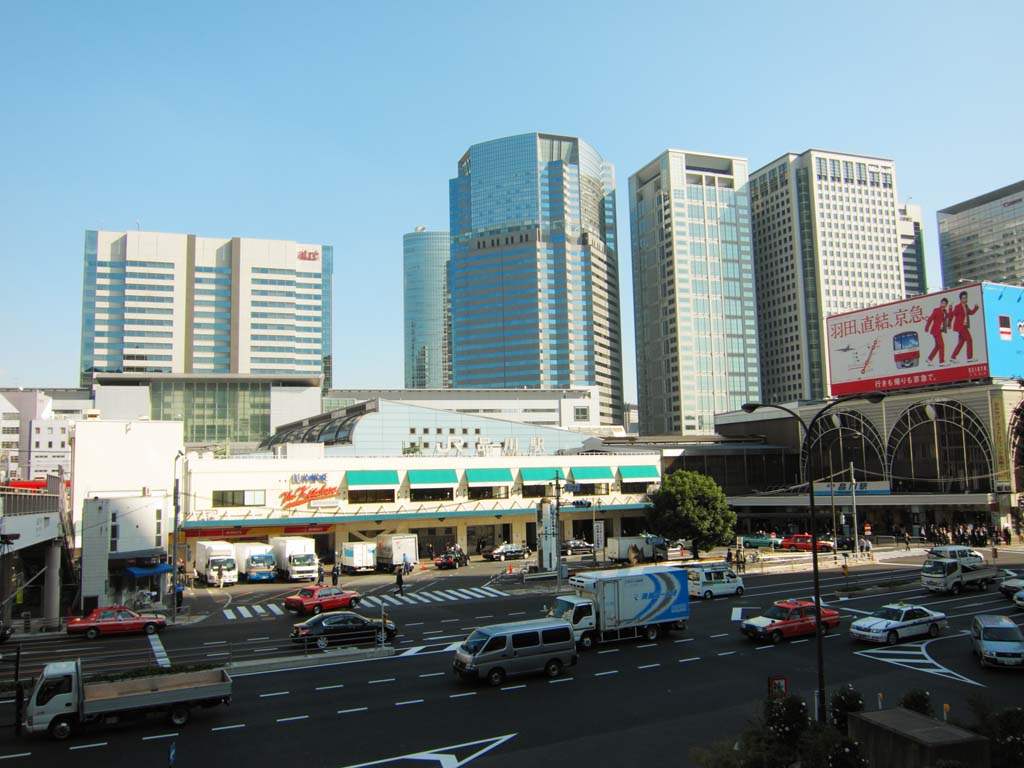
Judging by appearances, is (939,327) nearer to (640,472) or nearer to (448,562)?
(640,472)

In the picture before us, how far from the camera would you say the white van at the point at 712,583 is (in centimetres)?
4384

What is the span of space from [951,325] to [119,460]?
257ft

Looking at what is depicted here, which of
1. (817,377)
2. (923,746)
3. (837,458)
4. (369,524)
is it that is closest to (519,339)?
(817,377)

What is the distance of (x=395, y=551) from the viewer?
5991 cm

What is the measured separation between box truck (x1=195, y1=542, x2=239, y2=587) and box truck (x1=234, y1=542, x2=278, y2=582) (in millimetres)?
700

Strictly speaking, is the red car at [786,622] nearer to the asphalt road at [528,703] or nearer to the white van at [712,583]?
the asphalt road at [528,703]

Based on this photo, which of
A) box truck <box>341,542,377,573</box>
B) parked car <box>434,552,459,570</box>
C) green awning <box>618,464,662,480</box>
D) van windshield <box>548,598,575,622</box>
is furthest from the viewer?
green awning <box>618,464,662,480</box>

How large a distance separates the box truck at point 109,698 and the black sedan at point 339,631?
29.0 ft

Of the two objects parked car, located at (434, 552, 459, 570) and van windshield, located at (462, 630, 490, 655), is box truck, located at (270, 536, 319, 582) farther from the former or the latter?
van windshield, located at (462, 630, 490, 655)

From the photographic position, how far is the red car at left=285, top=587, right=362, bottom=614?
41.1 metres

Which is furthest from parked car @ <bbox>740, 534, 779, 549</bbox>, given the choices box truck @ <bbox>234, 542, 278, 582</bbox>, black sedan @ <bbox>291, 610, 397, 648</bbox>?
black sedan @ <bbox>291, 610, 397, 648</bbox>

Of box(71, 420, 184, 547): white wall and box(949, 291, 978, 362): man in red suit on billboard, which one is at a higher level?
box(949, 291, 978, 362): man in red suit on billboard

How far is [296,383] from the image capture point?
152000mm

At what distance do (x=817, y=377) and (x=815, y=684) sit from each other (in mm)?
188719
